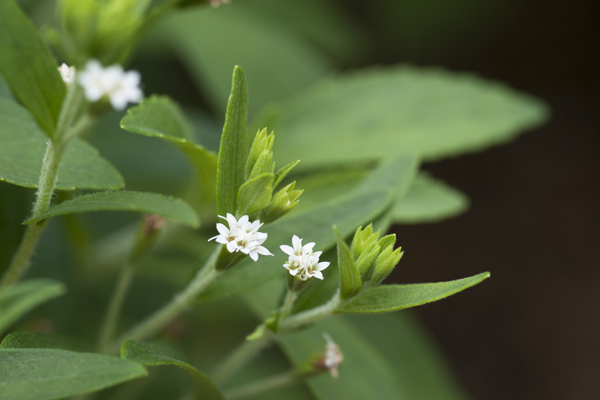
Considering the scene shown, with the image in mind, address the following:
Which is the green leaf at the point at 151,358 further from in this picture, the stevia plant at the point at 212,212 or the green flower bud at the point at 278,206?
the green flower bud at the point at 278,206

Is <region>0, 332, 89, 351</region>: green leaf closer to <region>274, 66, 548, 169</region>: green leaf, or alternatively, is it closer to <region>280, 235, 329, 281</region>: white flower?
<region>280, 235, 329, 281</region>: white flower

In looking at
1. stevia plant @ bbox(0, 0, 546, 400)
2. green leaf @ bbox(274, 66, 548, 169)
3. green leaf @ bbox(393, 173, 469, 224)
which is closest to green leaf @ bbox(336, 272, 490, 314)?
stevia plant @ bbox(0, 0, 546, 400)

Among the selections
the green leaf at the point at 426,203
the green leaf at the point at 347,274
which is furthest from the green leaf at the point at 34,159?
the green leaf at the point at 426,203

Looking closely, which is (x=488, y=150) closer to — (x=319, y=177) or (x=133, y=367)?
(x=319, y=177)

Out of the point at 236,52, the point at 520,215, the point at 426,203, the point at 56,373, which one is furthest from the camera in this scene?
the point at 520,215

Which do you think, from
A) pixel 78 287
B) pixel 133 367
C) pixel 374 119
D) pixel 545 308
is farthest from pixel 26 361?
pixel 545 308

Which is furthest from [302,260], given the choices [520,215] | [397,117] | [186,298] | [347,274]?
[520,215]

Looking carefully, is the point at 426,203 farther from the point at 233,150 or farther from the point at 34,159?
the point at 34,159
